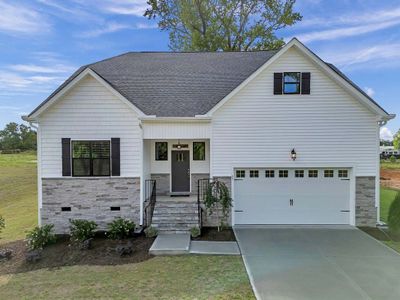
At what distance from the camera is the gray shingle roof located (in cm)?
1152

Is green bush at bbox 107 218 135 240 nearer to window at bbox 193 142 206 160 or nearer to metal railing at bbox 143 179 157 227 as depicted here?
metal railing at bbox 143 179 157 227

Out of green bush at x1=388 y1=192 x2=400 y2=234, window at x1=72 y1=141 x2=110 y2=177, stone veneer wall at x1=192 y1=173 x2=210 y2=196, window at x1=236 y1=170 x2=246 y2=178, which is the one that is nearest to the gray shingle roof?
window at x1=72 y1=141 x2=110 y2=177

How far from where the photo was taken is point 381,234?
9953mm

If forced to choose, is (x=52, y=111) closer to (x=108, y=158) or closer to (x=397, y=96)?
(x=108, y=158)

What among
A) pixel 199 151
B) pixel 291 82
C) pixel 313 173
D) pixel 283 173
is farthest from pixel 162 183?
pixel 291 82

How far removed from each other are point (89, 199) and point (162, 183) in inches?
125

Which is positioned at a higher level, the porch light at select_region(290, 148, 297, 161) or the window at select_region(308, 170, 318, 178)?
the porch light at select_region(290, 148, 297, 161)

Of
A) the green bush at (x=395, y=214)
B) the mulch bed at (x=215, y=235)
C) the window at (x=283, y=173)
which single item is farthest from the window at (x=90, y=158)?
the green bush at (x=395, y=214)

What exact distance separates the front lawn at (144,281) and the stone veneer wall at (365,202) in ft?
20.1

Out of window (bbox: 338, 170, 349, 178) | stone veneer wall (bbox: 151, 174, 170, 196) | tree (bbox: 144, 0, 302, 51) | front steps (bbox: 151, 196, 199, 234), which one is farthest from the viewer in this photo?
tree (bbox: 144, 0, 302, 51)

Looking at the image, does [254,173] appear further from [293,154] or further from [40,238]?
[40,238]

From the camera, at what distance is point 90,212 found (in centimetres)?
1046

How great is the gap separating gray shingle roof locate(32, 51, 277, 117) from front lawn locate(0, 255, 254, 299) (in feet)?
18.7

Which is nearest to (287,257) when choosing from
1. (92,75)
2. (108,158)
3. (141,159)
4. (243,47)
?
(141,159)
